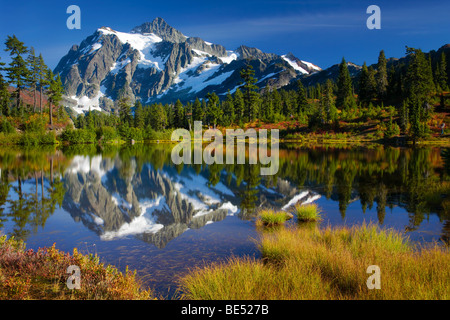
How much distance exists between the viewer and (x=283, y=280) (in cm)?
572

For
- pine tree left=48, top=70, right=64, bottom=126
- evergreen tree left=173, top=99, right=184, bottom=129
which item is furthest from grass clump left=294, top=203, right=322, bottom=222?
evergreen tree left=173, top=99, right=184, bottom=129

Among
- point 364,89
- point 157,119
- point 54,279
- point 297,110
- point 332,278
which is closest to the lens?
point 332,278

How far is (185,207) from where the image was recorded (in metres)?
14.8

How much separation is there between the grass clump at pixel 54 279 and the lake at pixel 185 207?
114 cm

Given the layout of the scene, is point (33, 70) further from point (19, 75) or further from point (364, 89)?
point (364, 89)

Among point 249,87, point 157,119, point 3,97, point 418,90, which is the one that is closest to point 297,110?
point 249,87

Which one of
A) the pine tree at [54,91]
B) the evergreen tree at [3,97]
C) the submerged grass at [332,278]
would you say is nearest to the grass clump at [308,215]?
the submerged grass at [332,278]

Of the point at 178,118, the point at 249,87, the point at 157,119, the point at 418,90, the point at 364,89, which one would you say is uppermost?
the point at 364,89

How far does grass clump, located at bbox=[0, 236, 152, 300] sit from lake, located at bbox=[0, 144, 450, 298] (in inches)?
45.0

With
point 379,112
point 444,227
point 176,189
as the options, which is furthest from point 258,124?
point 444,227

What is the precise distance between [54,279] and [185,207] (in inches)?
342

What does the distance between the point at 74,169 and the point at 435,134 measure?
67.4 meters

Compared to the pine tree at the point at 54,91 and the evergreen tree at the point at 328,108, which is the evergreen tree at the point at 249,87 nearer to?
the evergreen tree at the point at 328,108

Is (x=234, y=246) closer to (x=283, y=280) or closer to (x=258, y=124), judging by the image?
(x=283, y=280)
